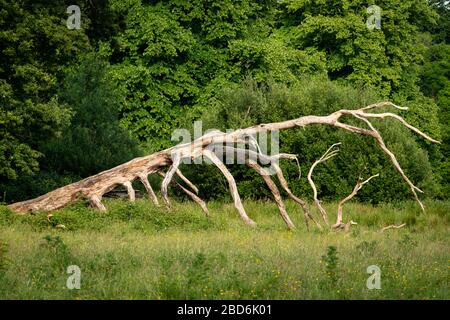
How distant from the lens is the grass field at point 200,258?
10359 millimetres

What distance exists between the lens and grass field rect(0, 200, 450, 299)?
34.0 ft

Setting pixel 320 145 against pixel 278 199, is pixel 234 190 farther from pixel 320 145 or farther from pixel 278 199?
pixel 320 145

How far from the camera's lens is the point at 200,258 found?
1120 cm

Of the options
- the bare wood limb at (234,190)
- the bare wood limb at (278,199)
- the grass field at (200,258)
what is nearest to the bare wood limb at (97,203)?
the grass field at (200,258)

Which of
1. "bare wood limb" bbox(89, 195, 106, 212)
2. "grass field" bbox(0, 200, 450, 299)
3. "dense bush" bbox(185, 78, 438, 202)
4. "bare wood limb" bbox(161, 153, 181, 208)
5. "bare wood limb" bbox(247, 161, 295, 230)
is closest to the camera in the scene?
"grass field" bbox(0, 200, 450, 299)

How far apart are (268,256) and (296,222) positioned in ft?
26.0

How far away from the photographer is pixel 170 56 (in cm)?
3328

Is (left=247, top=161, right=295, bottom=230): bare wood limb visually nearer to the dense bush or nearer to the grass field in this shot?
the grass field

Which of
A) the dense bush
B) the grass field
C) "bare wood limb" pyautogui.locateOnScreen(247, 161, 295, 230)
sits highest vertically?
the dense bush

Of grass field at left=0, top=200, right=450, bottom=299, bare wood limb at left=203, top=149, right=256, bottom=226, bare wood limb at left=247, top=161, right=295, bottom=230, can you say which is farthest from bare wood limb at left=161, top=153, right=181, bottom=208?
bare wood limb at left=247, top=161, right=295, bottom=230

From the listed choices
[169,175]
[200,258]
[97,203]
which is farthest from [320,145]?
[200,258]

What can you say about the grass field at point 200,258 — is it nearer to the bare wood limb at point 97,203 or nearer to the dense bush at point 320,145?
the bare wood limb at point 97,203

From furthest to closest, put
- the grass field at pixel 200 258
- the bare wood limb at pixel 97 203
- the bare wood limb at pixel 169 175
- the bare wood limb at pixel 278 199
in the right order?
the bare wood limb at pixel 97 203
the bare wood limb at pixel 169 175
the bare wood limb at pixel 278 199
the grass field at pixel 200 258
